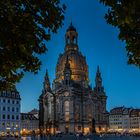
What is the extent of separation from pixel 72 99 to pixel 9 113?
4776 cm

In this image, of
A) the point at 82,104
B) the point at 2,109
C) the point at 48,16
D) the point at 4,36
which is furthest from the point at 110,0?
the point at 82,104

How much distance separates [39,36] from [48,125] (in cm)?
15320

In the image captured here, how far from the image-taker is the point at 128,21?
9188mm

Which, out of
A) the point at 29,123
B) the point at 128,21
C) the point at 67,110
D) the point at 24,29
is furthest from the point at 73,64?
the point at 128,21

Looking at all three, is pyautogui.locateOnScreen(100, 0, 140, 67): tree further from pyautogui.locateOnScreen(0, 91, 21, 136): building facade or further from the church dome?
the church dome

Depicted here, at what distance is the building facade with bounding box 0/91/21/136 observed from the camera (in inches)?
4459

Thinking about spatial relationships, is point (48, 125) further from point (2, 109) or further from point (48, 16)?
point (48, 16)

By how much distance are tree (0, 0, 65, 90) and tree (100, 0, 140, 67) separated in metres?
2.34

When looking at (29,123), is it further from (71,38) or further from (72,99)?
(71,38)

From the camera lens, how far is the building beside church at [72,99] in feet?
516

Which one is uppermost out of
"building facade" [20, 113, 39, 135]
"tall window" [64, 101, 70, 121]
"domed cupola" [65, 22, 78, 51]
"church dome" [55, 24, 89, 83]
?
"domed cupola" [65, 22, 78, 51]

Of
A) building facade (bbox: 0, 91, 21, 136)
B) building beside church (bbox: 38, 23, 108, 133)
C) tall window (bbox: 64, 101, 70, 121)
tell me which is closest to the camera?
building facade (bbox: 0, 91, 21, 136)

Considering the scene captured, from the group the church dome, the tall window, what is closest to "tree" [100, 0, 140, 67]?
the tall window

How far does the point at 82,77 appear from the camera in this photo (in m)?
175
